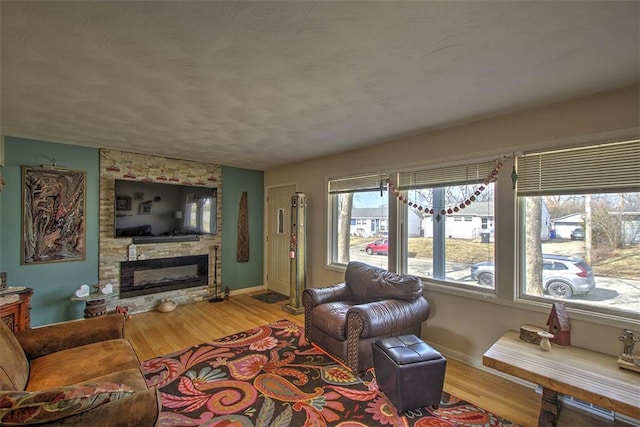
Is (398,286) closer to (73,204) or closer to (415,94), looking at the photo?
(415,94)

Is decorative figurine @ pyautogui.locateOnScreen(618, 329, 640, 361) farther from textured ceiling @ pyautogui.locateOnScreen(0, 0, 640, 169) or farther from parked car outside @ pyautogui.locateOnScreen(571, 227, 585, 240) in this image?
textured ceiling @ pyautogui.locateOnScreen(0, 0, 640, 169)

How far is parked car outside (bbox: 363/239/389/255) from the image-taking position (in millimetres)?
3569

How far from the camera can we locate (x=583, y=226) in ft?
7.36

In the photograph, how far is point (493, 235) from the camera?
269cm

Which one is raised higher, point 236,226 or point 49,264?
point 236,226

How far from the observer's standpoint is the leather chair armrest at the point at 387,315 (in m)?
2.41

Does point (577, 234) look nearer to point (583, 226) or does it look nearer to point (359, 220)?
point (583, 226)

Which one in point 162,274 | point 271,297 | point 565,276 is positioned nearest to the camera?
point 565,276

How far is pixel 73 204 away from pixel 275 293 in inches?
130

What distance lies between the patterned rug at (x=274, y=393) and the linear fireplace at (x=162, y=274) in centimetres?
177

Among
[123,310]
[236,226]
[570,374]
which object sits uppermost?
[236,226]

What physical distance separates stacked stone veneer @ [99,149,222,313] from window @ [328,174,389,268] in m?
2.17

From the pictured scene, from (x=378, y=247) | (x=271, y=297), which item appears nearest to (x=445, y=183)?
(x=378, y=247)

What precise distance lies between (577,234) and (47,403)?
3416 mm
